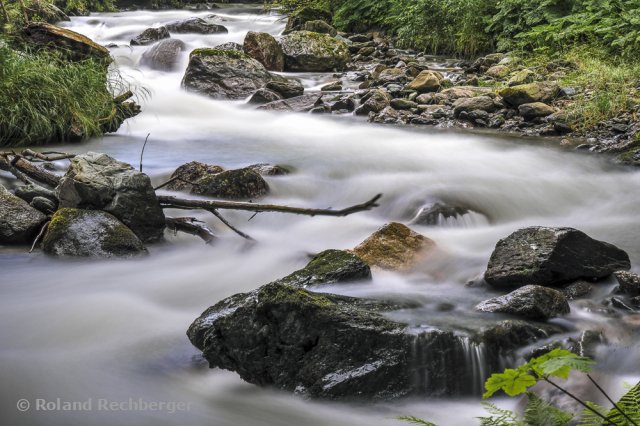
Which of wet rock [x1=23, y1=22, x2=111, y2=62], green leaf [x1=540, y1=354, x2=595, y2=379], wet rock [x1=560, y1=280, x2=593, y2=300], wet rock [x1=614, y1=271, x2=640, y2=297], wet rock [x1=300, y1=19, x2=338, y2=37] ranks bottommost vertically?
wet rock [x1=560, y1=280, x2=593, y2=300]

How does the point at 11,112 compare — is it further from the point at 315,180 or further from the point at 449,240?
the point at 449,240

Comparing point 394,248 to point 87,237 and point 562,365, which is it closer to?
point 87,237

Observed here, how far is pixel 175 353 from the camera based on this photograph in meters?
3.49

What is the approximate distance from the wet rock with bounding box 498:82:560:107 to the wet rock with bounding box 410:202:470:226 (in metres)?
4.78

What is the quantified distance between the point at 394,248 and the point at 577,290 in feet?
4.36

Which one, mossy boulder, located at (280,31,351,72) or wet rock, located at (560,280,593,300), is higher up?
wet rock, located at (560,280,593,300)

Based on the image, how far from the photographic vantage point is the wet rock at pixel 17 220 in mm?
4812

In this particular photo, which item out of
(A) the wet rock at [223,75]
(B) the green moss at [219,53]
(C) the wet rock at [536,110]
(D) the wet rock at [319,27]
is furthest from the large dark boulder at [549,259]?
(D) the wet rock at [319,27]

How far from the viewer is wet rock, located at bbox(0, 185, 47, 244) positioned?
4812mm

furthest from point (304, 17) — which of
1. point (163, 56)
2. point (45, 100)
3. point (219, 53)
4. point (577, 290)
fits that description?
point (577, 290)

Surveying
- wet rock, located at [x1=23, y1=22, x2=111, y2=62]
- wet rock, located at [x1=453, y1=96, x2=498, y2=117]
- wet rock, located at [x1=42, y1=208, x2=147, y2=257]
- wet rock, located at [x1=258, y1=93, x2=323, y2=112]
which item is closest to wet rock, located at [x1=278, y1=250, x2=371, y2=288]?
wet rock, located at [x1=42, y1=208, x2=147, y2=257]

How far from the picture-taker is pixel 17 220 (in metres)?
4.86

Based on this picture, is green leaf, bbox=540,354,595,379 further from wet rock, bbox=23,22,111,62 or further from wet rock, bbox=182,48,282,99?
wet rock, bbox=182,48,282,99

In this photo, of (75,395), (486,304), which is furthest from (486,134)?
(75,395)
